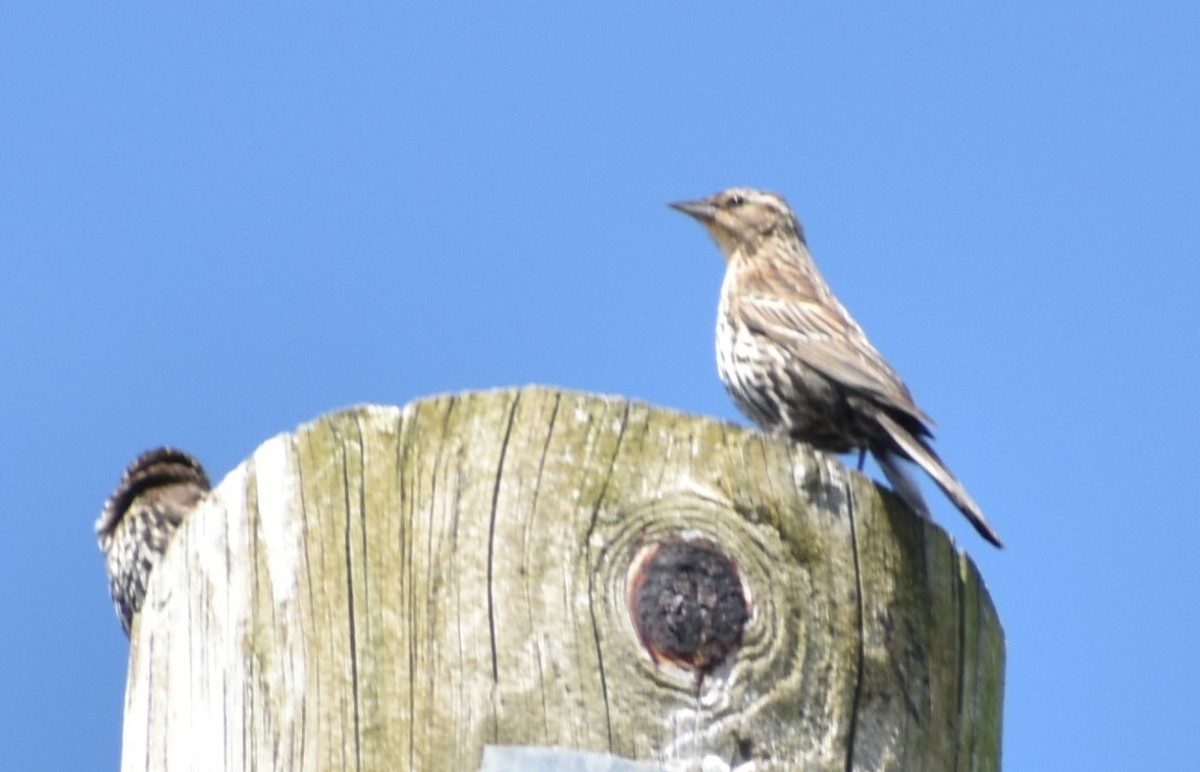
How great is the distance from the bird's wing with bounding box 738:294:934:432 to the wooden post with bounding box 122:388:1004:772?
2.34 meters

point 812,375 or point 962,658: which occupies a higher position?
point 812,375

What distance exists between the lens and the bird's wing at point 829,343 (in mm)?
6281

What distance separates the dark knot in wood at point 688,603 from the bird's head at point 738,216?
4897 millimetres

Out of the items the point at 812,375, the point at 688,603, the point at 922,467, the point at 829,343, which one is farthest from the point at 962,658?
the point at 829,343

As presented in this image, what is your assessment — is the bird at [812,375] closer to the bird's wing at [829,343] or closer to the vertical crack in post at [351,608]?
the bird's wing at [829,343]

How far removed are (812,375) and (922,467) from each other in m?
1.02

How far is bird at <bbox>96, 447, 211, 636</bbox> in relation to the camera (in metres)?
9.28

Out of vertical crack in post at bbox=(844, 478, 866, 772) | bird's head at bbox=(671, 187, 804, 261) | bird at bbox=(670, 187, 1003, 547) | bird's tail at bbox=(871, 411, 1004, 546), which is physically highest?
bird's head at bbox=(671, 187, 804, 261)

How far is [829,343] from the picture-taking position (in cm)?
682

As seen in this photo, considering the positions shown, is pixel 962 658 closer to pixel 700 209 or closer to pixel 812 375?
pixel 812 375

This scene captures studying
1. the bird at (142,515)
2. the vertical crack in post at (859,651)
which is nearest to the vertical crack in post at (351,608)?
the vertical crack in post at (859,651)

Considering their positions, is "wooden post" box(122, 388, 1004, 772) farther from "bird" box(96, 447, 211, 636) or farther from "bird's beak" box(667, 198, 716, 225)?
"bird" box(96, 447, 211, 636)

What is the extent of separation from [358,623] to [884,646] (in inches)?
40.5

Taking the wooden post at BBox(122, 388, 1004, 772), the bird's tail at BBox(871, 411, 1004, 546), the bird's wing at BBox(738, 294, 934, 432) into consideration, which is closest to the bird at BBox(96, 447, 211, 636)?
the bird's wing at BBox(738, 294, 934, 432)
